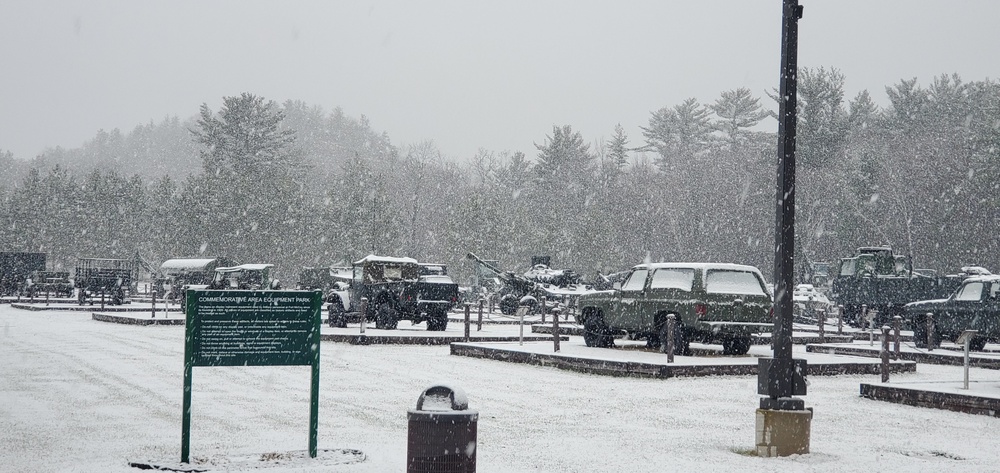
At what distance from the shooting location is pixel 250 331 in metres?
9.02

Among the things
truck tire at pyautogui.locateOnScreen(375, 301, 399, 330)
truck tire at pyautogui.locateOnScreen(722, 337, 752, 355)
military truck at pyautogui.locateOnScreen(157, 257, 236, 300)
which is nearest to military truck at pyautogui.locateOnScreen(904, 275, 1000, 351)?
truck tire at pyautogui.locateOnScreen(722, 337, 752, 355)

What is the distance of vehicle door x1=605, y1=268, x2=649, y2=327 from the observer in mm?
22000

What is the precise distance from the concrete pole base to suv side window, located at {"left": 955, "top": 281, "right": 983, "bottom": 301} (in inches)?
661

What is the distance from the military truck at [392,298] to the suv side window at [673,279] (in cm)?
970

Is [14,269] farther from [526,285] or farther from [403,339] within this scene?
[403,339]

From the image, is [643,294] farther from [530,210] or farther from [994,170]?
[530,210]

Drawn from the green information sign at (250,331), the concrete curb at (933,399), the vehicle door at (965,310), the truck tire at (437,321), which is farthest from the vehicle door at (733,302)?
the green information sign at (250,331)

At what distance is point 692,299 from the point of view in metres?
20.5

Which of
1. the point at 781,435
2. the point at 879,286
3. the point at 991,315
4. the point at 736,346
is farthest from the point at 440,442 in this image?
the point at 879,286

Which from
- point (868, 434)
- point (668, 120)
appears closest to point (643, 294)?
point (868, 434)

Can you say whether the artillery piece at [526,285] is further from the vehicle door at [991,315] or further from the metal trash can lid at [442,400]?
the metal trash can lid at [442,400]

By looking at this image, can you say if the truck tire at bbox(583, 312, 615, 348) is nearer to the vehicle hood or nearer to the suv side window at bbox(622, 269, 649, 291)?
the suv side window at bbox(622, 269, 649, 291)

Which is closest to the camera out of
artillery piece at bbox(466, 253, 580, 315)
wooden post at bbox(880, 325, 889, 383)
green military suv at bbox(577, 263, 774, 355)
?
wooden post at bbox(880, 325, 889, 383)

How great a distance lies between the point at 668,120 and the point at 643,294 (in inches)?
3307
